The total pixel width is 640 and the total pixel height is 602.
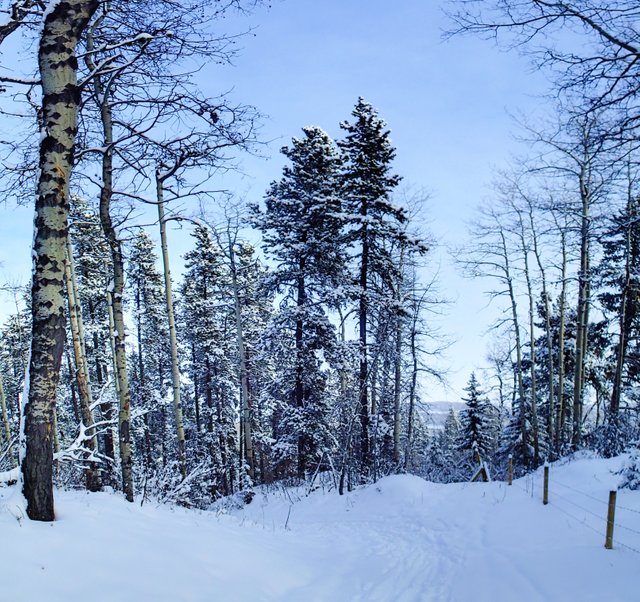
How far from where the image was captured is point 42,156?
13.1ft

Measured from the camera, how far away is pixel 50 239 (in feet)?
12.9

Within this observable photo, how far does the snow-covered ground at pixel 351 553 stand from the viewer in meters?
3.36

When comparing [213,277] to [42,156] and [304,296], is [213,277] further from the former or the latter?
[42,156]

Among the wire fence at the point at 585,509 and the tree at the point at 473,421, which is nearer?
the wire fence at the point at 585,509

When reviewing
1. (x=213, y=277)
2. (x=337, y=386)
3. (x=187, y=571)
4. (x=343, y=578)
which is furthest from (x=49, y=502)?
(x=213, y=277)

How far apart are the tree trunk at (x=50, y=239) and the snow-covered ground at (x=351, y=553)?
18.9 inches

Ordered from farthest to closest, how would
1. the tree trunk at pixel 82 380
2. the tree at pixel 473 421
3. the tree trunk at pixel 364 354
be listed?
the tree at pixel 473 421, the tree trunk at pixel 364 354, the tree trunk at pixel 82 380

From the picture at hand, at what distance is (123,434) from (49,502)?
4340 millimetres

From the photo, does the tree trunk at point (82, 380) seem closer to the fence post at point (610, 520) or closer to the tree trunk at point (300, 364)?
the tree trunk at point (300, 364)

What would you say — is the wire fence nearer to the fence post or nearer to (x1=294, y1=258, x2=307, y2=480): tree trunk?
the fence post

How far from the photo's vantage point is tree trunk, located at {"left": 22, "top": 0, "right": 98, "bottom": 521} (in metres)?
3.78

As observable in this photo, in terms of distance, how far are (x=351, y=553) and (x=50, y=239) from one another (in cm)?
704

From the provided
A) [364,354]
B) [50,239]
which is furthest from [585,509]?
[50,239]

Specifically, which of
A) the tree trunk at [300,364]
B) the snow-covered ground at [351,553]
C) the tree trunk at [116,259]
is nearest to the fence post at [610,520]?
the snow-covered ground at [351,553]
